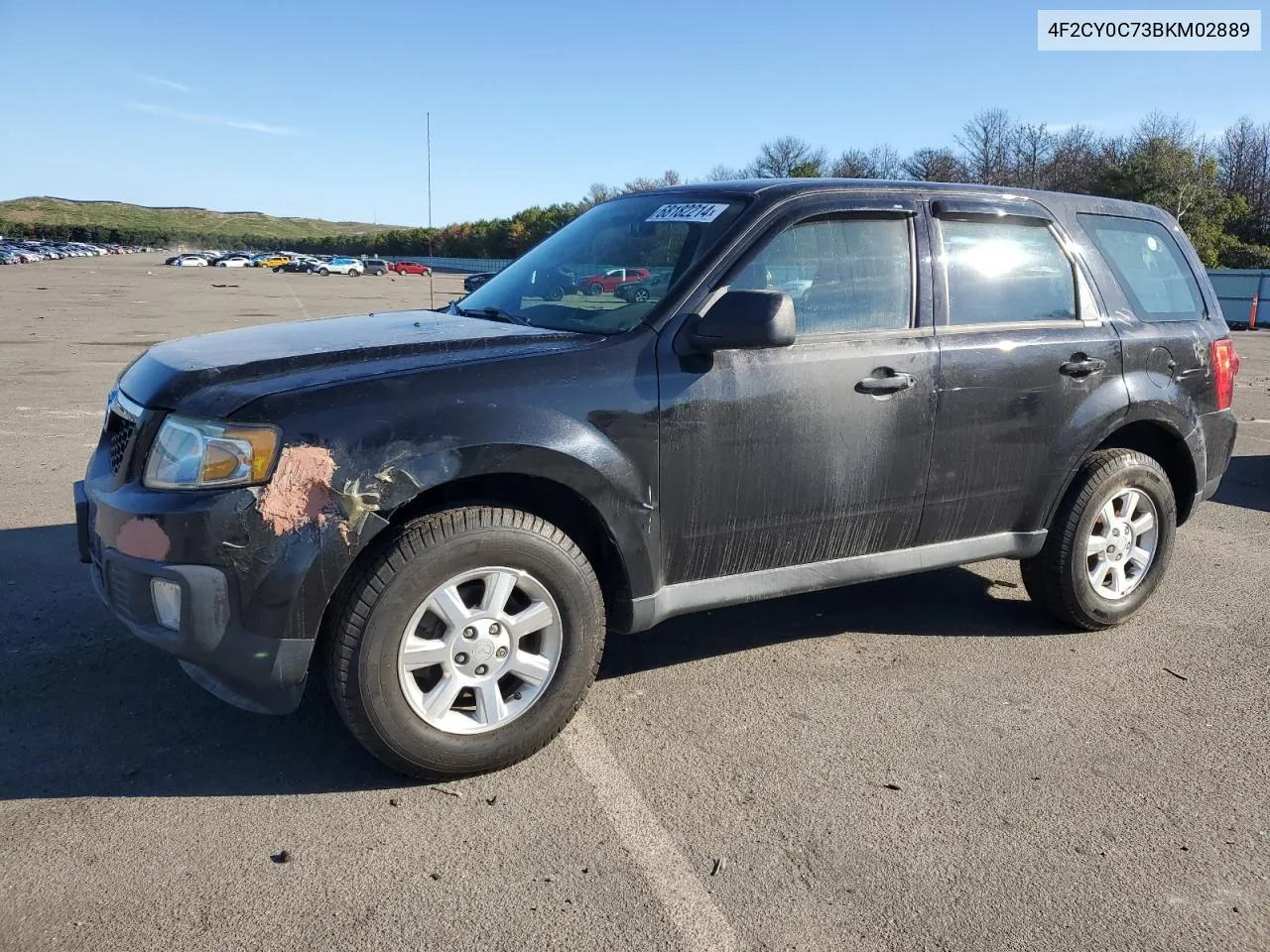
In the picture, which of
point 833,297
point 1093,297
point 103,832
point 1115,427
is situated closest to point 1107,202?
point 1093,297

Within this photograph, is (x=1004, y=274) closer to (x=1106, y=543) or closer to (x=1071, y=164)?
(x=1106, y=543)

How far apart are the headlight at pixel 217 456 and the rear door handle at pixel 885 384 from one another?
81.4 inches

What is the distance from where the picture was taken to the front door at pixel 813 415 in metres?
3.55

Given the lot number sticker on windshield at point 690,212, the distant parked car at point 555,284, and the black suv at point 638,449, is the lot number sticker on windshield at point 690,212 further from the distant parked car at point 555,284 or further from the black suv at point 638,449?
the distant parked car at point 555,284

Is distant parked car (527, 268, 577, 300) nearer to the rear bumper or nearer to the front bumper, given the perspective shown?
the front bumper

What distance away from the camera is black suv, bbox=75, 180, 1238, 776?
9.83ft

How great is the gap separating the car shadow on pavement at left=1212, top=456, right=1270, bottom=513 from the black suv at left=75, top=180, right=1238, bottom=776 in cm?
296

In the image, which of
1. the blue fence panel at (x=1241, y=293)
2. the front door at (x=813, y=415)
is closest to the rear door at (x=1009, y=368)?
the front door at (x=813, y=415)

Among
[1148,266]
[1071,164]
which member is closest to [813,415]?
[1148,266]

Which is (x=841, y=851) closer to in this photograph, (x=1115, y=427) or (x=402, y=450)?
(x=402, y=450)

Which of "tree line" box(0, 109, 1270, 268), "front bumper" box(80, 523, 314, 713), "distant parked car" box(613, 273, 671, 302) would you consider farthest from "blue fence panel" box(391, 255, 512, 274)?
"front bumper" box(80, 523, 314, 713)

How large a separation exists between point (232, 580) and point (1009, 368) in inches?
118

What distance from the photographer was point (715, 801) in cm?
319

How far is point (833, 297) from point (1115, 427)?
1570 millimetres
